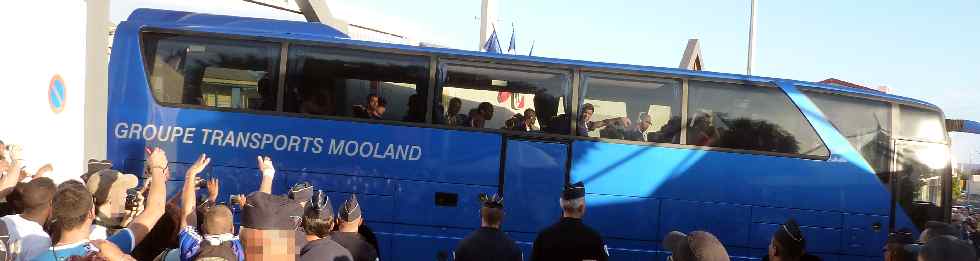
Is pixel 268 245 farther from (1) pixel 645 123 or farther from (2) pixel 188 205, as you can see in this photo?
(1) pixel 645 123

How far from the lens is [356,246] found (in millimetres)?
4797

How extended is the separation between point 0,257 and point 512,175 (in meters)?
4.87

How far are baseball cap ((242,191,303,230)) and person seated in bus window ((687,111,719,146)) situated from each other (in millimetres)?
5420

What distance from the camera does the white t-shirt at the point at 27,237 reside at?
13.3ft

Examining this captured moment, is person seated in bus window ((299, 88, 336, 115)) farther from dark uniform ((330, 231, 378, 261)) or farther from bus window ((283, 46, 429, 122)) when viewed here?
dark uniform ((330, 231, 378, 261))

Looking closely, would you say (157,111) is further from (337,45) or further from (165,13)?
(337,45)

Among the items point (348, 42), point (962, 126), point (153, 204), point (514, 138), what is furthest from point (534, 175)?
point (962, 126)

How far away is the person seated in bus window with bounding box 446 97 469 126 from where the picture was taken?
772cm

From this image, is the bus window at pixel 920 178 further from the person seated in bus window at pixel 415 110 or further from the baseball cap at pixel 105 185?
the baseball cap at pixel 105 185

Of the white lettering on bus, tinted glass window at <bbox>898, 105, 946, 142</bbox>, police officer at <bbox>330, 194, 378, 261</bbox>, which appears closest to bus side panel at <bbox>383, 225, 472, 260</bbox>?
the white lettering on bus

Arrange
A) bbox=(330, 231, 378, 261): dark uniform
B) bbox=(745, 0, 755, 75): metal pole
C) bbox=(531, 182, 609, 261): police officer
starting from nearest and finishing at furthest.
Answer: bbox=(330, 231, 378, 261): dark uniform, bbox=(531, 182, 609, 261): police officer, bbox=(745, 0, 755, 75): metal pole

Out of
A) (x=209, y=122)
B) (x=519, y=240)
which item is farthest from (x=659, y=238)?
(x=209, y=122)

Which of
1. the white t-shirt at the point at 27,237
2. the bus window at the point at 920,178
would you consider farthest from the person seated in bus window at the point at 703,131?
the white t-shirt at the point at 27,237

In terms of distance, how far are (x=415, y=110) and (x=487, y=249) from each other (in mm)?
3134
